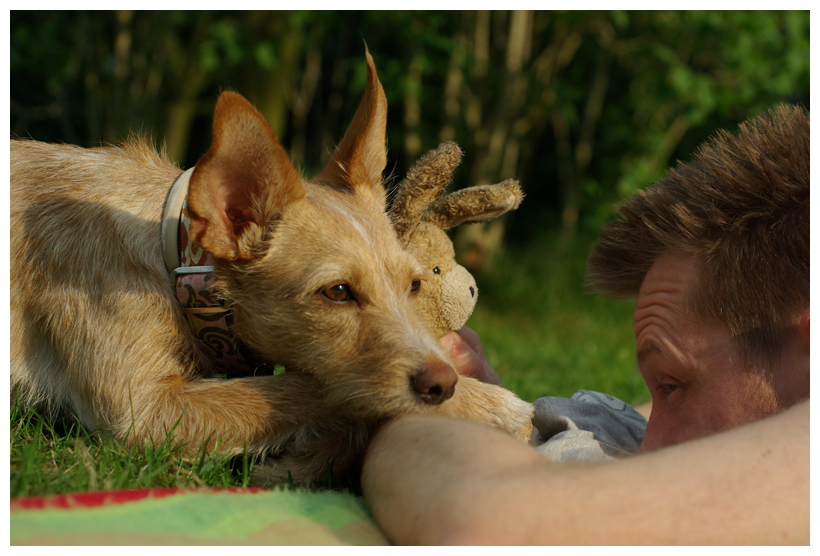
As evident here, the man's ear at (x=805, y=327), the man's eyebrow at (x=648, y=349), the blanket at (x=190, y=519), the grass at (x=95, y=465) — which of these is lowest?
the grass at (x=95, y=465)

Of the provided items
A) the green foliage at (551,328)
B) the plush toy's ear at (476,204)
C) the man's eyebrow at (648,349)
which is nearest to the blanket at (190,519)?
the man's eyebrow at (648,349)

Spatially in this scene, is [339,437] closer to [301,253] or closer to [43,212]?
[301,253]

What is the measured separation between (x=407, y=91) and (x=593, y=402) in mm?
6170

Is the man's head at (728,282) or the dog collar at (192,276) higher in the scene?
the man's head at (728,282)

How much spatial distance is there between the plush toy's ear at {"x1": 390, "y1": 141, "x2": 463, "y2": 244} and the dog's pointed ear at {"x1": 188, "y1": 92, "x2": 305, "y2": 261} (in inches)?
19.5

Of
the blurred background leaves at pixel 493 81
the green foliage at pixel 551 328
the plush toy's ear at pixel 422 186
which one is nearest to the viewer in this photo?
the plush toy's ear at pixel 422 186

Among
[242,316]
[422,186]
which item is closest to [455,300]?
[422,186]

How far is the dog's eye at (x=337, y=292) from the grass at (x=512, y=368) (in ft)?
2.02

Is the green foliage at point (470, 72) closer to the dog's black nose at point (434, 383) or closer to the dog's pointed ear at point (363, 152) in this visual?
the dog's pointed ear at point (363, 152)

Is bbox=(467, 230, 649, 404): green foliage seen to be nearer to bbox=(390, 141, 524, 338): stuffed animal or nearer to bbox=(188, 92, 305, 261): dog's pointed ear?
bbox=(390, 141, 524, 338): stuffed animal

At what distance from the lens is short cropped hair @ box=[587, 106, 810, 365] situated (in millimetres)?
2131

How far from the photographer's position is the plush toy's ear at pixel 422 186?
2.69 meters

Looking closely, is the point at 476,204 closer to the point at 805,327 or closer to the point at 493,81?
the point at 805,327

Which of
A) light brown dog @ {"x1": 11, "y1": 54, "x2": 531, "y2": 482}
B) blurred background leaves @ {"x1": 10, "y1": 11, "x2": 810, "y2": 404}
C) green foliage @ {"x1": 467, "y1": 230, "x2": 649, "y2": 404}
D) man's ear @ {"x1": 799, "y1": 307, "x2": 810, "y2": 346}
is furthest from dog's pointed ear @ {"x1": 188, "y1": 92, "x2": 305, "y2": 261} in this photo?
blurred background leaves @ {"x1": 10, "y1": 11, "x2": 810, "y2": 404}
